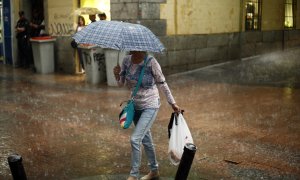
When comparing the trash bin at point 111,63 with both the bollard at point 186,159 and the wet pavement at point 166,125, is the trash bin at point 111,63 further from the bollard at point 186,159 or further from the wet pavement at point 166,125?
the bollard at point 186,159

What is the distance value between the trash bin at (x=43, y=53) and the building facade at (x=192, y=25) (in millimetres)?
317

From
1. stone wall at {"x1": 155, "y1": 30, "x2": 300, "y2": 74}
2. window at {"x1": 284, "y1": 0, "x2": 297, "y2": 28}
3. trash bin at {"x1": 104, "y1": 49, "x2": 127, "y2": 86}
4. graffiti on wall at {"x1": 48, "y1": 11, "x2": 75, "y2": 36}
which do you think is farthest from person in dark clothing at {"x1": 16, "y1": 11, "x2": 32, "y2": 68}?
window at {"x1": 284, "y1": 0, "x2": 297, "y2": 28}

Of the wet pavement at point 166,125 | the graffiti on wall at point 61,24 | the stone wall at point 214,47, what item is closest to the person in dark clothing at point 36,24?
the graffiti on wall at point 61,24

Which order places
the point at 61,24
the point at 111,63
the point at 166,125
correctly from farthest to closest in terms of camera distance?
the point at 61,24 → the point at 111,63 → the point at 166,125

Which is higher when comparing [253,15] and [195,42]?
[253,15]

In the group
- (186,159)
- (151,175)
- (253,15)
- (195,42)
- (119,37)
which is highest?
(253,15)

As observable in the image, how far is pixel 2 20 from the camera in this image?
699 inches

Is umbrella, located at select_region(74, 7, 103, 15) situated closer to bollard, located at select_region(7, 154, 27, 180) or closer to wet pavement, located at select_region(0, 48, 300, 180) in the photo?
wet pavement, located at select_region(0, 48, 300, 180)

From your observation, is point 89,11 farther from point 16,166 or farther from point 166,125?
point 16,166

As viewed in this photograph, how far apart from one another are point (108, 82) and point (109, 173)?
6830 mm

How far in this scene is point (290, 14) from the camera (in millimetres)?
18984

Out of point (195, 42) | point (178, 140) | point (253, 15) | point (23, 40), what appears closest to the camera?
point (178, 140)

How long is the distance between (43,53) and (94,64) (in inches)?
126

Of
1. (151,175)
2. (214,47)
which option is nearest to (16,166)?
(151,175)
